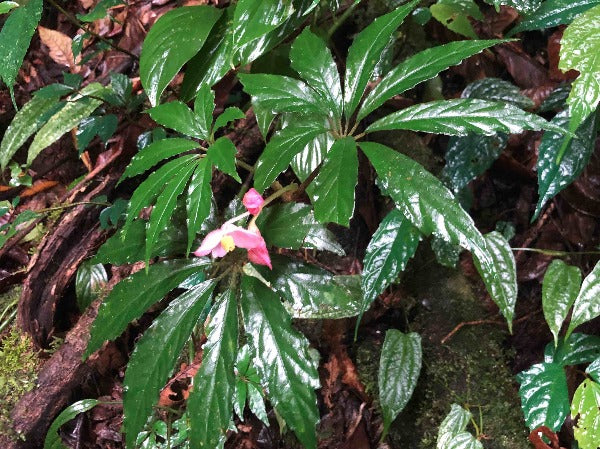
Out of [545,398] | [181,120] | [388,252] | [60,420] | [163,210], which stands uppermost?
[181,120]

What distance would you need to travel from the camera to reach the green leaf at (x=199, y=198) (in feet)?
2.97

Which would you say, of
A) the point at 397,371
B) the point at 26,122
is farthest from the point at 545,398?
the point at 26,122

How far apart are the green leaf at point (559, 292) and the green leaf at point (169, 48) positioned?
1.06 metres

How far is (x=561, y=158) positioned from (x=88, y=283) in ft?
4.61

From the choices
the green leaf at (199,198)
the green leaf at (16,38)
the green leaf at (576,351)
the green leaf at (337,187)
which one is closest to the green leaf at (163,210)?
the green leaf at (199,198)

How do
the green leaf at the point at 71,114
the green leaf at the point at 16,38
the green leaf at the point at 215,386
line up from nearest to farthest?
the green leaf at the point at 215,386, the green leaf at the point at 16,38, the green leaf at the point at 71,114

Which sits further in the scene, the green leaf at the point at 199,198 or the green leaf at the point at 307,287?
the green leaf at the point at 307,287

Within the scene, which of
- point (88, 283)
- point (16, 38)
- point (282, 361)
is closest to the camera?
point (282, 361)

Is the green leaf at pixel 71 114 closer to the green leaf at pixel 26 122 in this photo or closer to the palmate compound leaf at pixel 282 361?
the green leaf at pixel 26 122

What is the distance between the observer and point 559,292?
1.33 m

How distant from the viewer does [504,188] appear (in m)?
1.80

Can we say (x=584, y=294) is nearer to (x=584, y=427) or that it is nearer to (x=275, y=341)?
(x=584, y=427)

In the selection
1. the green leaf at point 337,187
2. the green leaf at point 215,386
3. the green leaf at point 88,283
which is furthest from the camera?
the green leaf at point 88,283

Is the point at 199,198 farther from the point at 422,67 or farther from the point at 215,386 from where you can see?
the point at 422,67
